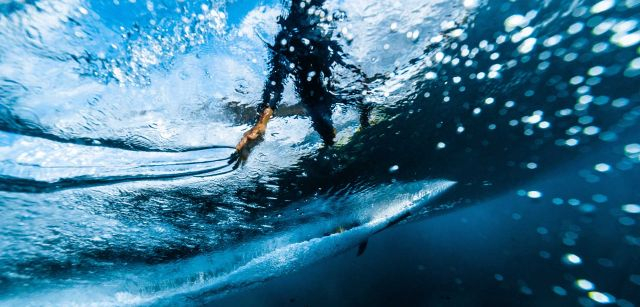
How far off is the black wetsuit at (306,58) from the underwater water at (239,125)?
3.4 inches

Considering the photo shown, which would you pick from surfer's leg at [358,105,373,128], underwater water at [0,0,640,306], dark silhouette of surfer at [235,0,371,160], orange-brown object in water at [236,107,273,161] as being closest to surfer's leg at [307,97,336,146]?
dark silhouette of surfer at [235,0,371,160]

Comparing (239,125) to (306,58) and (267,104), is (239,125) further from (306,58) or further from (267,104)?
(306,58)

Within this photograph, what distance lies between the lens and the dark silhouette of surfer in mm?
3094

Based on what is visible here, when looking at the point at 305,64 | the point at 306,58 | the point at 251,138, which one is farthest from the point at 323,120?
the point at 306,58

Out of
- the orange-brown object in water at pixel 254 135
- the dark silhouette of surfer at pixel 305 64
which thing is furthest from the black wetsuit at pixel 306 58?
the orange-brown object in water at pixel 254 135

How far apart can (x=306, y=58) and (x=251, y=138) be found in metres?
1.84

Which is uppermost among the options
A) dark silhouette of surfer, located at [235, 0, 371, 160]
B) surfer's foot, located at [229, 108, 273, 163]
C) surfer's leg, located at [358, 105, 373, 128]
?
dark silhouette of surfer, located at [235, 0, 371, 160]

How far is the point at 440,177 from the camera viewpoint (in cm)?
1084

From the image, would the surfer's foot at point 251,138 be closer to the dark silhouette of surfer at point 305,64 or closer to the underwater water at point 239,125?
the dark silhouette of surfer at point 305,64

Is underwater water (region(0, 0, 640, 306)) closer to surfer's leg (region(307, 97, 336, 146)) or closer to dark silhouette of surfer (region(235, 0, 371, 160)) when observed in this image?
dark silhouette of surfer (region(235, 0, 371, 160))

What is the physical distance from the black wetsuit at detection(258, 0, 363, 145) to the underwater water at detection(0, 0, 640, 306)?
0.29ft

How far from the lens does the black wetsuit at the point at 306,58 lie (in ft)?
10.1

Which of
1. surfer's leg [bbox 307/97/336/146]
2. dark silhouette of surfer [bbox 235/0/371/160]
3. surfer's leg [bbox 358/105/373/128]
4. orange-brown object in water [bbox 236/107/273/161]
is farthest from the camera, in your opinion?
surfer's leg [bbox 358/105/373/128]

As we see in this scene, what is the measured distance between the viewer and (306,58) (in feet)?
11.9
